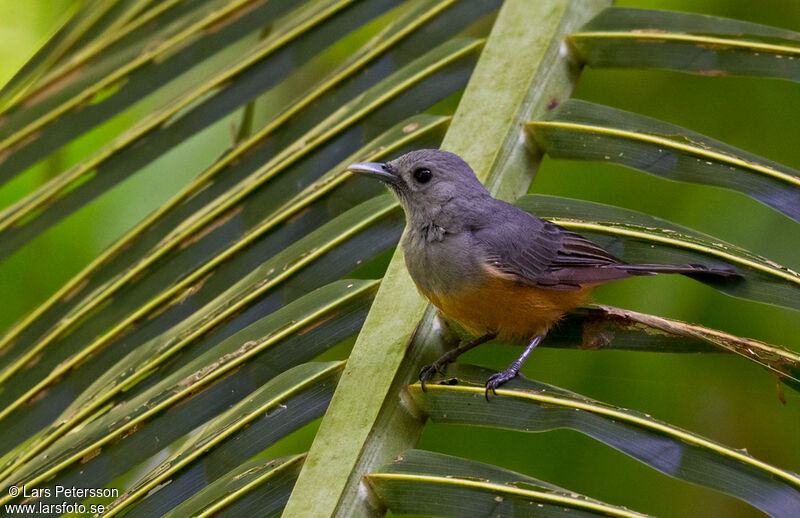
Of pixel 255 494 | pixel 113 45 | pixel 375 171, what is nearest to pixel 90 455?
pixel 255 494

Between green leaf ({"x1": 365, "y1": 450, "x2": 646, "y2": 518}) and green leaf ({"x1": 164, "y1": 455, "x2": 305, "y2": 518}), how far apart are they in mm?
179

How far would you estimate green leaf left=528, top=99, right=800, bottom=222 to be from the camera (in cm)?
210

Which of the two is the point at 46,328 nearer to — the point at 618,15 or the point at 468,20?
the point at 468,20

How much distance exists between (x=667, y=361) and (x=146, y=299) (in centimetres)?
186

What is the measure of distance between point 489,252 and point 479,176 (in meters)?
0.42

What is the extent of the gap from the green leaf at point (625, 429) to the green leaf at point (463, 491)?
164 mm

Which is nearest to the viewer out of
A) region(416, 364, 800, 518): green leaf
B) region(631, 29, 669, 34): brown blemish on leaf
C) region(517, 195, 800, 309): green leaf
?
region(416, 364, 800, 518): green leaf

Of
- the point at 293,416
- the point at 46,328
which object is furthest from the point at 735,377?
the point at 46,328

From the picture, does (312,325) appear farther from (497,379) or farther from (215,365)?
(497,379)

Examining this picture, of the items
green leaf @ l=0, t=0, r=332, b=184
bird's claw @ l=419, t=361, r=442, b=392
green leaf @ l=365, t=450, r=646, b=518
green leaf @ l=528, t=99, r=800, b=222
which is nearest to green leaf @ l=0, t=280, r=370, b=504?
bird's claw @ l=419, t=361, r=442, b=392

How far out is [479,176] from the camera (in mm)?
2461

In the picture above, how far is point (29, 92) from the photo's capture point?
275cm

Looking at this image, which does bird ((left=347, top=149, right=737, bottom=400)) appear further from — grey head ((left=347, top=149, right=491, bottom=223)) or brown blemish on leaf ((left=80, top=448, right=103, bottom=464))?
brown blemish on leaf ((left=80, top=448, right=103, bottom=464))

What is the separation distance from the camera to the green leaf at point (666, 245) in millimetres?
2023
